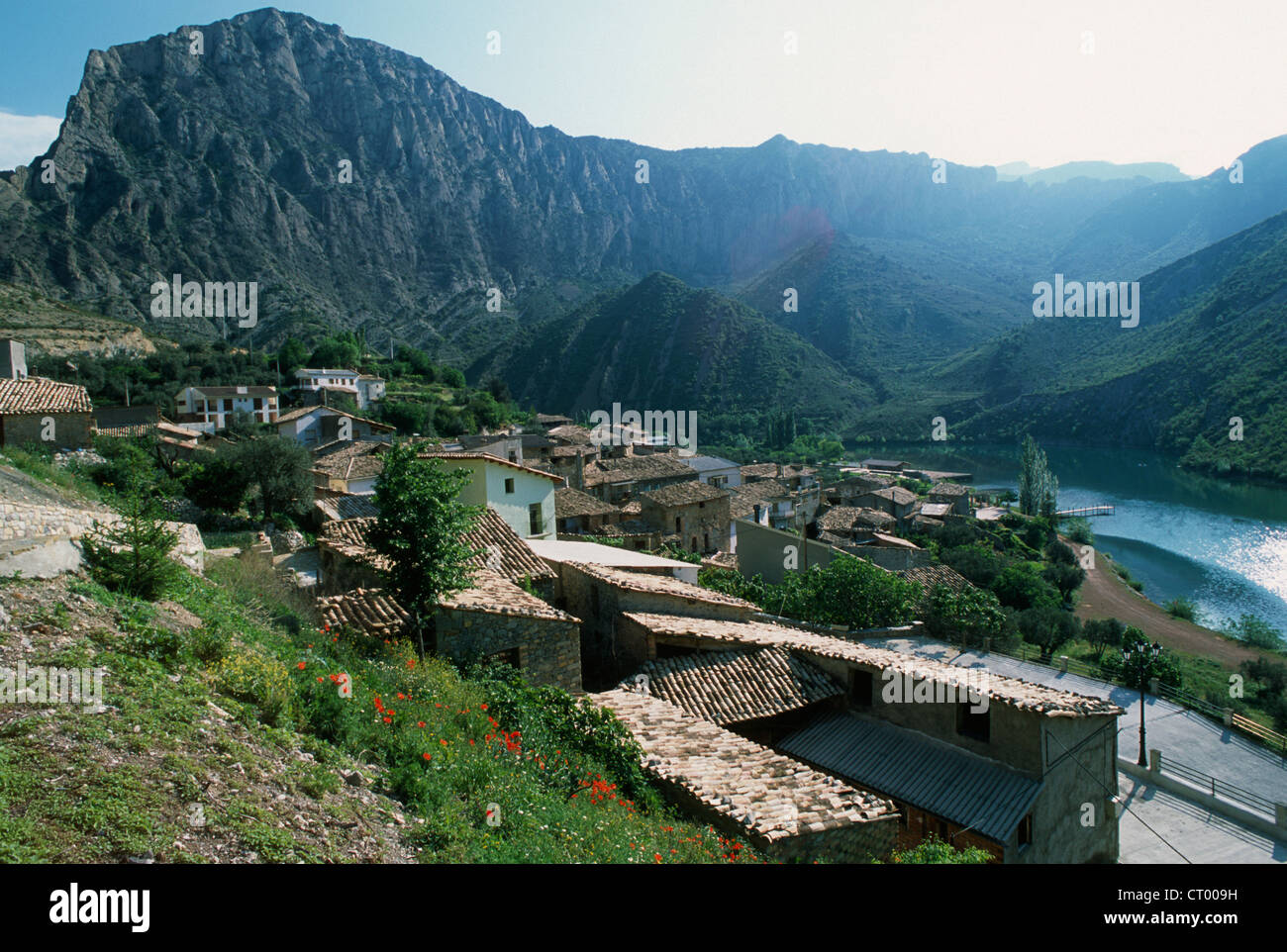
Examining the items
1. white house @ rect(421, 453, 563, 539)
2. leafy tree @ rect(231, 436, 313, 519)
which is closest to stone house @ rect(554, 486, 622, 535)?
leafy tree @ rect(231, 436, 313, 519)

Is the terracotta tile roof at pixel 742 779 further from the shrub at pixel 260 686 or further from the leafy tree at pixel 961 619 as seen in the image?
the leafy tree at pixel 961 619

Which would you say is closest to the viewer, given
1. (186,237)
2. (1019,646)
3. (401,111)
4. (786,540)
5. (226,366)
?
(1019,646)

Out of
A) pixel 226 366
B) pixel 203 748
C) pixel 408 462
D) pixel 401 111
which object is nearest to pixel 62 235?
pixel 226 366

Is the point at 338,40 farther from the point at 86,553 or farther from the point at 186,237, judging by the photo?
the point at 86,553

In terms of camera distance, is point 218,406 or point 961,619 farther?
point 218,406

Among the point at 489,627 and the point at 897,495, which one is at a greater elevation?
the point at 489,627

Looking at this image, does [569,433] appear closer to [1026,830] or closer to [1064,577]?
[1064,577]

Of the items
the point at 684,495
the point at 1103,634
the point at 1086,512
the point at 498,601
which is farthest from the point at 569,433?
the point at 498,601
